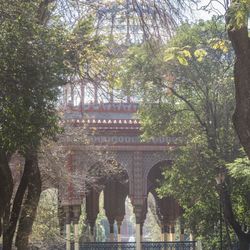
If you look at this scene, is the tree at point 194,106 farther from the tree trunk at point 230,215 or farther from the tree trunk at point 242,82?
the tree trunk at point 242,82

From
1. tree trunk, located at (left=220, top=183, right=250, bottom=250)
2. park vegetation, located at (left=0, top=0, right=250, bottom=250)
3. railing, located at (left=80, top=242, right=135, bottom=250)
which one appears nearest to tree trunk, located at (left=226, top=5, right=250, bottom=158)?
park vegetation, located at (left=0, top=0, right=250, bottom=250)

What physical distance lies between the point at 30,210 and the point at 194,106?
896 centimetres

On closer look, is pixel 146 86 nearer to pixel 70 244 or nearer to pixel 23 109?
pixel 70 244

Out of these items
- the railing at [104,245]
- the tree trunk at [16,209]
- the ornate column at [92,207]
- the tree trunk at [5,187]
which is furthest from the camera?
the ornate column at [92,207]

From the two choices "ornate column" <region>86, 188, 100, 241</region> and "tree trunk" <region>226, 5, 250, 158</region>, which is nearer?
"tree trunk" <region>226, 5, 250, 158</region>

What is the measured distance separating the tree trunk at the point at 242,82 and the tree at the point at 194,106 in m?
10.4

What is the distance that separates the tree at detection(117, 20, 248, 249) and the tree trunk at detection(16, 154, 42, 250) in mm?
7340

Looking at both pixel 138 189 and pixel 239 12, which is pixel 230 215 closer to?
pixel 138 189

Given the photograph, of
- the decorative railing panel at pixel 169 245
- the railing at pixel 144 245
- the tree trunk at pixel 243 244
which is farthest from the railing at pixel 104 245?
the tree trunk at pixel 243 244

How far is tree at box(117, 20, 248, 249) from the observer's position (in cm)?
1709

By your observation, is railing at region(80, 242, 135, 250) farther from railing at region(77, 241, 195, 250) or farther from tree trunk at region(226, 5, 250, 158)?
tree trunk at region(226, 5, 250, 158)

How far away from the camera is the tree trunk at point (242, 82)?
20.0 feet

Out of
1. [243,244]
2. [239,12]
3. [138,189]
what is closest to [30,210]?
[239,12]

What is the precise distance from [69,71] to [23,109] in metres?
1.12
